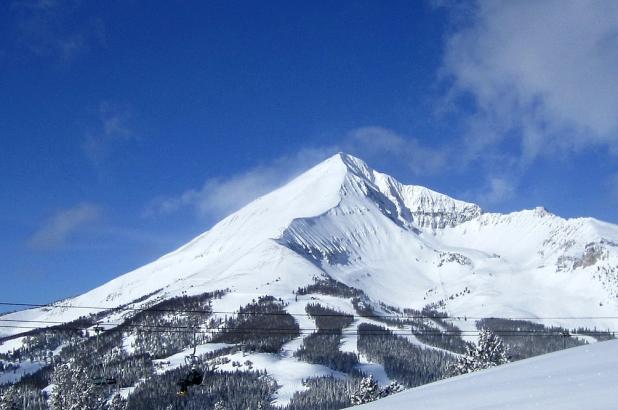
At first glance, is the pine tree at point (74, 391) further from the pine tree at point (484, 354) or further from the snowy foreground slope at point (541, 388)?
the snowy foreground slope at point (541, 388)

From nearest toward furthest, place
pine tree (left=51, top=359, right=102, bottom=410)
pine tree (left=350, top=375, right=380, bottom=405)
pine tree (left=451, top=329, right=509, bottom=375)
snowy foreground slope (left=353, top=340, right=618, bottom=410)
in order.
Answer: snowy foreground slope (left=353, top=340, right=618, bottom=410), pine tree (left=51, top=359, right=102, bottom=410), pine tree (left=451, top=329, right=509, bottom=375), pine tree (left=350, top=375, right=380, bottom=405)

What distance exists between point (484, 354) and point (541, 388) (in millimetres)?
68974

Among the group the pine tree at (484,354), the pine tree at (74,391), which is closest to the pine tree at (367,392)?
the pine tree at (484,354)

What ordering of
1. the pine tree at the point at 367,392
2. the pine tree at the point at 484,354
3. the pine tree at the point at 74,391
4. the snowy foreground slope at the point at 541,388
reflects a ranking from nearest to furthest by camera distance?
the snowy foreground slope at the point at 541,388 < the pine tree at the point at 74,391 < the pine tree at the point at 484,354 < the pine tree at the point at 367,392

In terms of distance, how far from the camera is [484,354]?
77.6m

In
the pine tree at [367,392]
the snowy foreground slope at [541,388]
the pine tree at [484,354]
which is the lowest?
the pine tree at [367,392]

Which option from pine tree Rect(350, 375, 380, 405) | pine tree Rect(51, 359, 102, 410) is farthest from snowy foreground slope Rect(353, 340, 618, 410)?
pine tree Rect(350, 375, 380, 405)

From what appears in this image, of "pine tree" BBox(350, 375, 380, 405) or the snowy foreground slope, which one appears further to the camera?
"pine tree" BBox(350, 375, 380, 405)

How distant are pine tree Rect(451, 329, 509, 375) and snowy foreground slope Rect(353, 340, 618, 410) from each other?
61404mm

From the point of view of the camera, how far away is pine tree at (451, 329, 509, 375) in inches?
3004

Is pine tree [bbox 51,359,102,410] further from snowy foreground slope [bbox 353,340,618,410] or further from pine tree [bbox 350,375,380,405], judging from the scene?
snowy foreground slope [bbox 353,340,618,410]

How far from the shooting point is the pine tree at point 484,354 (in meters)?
76.3

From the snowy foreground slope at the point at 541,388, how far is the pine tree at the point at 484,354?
61.4m

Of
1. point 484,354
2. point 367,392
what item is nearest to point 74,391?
point 367,392
